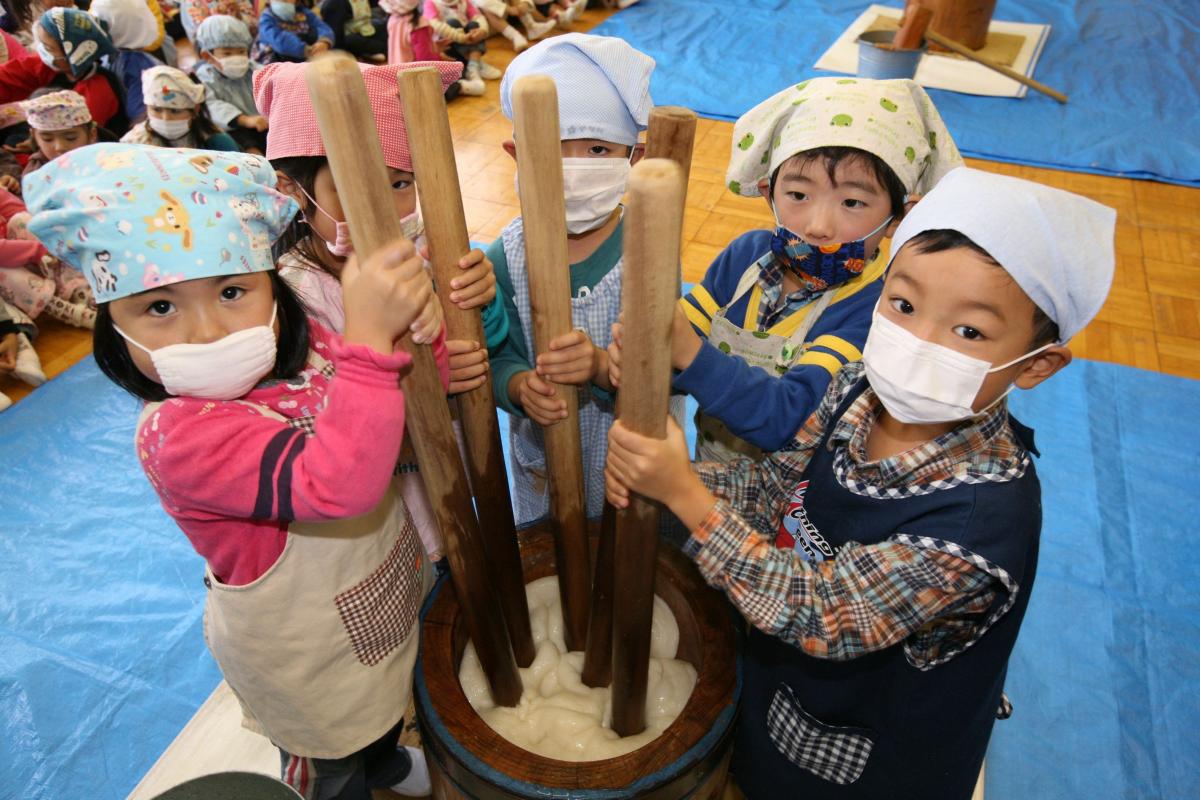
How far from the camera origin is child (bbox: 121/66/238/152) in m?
3.14

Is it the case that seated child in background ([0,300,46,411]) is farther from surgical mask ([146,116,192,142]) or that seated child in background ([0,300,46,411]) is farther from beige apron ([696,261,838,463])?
beige apron ([696,261,838,463])

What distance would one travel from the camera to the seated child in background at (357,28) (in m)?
4.76

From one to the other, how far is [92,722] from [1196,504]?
105 inches

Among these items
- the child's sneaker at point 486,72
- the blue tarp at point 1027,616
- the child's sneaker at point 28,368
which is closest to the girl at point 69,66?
the child's sneaker at point 28,368

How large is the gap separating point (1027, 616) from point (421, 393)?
62.4 inches

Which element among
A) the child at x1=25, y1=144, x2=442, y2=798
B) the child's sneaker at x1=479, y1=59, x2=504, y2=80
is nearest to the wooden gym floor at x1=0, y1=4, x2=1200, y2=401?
the child's sneaker at x1=479, y1=59, x2=504, y2=80

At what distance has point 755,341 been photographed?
1191 millimetres

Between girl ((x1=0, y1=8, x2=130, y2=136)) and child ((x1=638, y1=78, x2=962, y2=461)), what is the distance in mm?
3388

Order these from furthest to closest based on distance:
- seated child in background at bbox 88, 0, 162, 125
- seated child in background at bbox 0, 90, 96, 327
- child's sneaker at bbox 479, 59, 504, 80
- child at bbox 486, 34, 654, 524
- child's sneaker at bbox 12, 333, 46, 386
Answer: child's sneaker at bbox 479, 59, 504, 80 → seated child in background at bbox 88, 0, 162, 125 → seated child in background at bbox 0, 90, 96, 327 → child's sneaker at bbox 12, 333, 46, 386 → child at bbox 486, 34, 654, 524

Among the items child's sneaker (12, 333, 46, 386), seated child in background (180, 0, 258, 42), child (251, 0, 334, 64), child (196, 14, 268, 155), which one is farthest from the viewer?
child (251, 0, 334, 64)

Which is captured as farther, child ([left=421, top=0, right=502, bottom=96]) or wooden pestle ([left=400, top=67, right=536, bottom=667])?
child ([left=421, top=0, right=502, bottom=96])

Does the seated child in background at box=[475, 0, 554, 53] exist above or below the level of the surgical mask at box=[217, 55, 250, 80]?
below

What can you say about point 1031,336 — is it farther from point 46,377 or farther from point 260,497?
point 46,377

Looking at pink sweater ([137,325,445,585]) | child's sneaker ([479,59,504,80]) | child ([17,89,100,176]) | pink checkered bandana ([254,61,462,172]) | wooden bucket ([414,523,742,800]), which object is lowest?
child's sneaker ([479,59,504,80])
